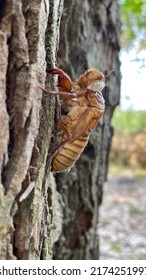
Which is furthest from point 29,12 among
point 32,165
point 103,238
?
point 103,238

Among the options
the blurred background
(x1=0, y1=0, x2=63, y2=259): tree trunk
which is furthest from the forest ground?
(x1=0, y1=0, x2=63, y2=259): tree trunk

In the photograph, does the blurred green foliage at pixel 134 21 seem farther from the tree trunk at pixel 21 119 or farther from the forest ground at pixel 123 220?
the tree trunk at pixel 21 119

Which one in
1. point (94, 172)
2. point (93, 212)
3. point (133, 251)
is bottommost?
point (133, 251)

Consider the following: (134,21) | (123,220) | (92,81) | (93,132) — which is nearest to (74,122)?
(92,81)

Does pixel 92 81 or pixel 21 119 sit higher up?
pixel 92 81

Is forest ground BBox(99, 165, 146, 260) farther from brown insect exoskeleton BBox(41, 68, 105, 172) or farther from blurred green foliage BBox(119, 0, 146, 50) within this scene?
brown insect exoskeleton BBox(41, 68, 105, 172)

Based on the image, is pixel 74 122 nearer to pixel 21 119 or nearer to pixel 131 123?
pixel 21 119
